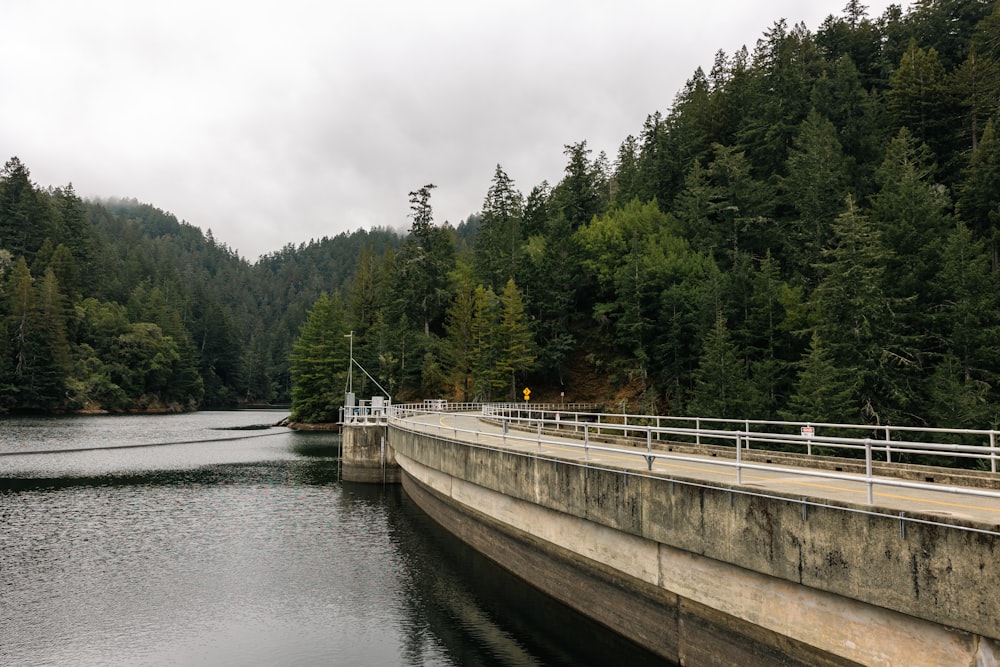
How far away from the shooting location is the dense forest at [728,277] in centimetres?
4100

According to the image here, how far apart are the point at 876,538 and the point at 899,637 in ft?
4.69

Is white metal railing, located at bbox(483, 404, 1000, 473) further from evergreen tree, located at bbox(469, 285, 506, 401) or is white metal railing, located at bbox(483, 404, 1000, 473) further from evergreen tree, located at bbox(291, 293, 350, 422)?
evergreen tree, located at bbox(291, 293, 350, 422)

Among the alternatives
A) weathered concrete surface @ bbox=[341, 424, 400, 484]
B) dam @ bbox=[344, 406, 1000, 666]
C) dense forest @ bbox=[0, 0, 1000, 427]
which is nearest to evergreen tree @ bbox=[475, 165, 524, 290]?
dense forest @ bbox=[0, 0, 1000, 427]

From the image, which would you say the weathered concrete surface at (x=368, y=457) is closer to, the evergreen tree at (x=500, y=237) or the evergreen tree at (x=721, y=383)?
the evergreen tree at (x=721, y=383)

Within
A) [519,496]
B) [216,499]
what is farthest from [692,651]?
[216,499]

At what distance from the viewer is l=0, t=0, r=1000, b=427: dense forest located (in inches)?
1614

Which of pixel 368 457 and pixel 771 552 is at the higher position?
pixel 771 552

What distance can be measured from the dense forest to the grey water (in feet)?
89.3

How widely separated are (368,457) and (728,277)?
122ft

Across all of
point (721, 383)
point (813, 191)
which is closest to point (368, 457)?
point (721, 383)

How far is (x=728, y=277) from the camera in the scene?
2370 inches

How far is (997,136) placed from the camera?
54375 millimetres

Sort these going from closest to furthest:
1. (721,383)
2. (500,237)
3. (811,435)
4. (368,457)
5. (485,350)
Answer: (811,435) → (368,457) → (721,383) → (485,350) → (500,237)

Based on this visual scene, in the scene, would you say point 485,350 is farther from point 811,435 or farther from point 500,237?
point 811,435
